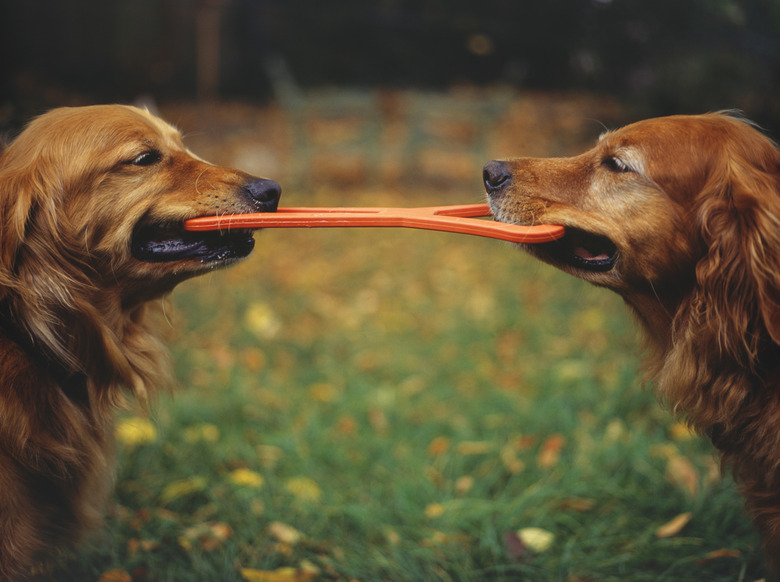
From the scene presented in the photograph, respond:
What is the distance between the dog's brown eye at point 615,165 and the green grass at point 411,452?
1.59 metres

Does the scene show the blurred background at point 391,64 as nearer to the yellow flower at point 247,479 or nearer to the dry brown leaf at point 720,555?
the yellow flower at point 247,479

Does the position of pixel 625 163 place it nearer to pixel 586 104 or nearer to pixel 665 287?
pixel 665 287

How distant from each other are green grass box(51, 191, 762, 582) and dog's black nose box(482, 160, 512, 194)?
153 cm

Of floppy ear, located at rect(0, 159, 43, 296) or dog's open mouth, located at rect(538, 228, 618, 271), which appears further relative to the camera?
dog's open mouth, located at rect(538, 228, 618, 271)

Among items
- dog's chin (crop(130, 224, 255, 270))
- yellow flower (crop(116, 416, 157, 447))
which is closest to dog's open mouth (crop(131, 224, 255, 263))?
dog's chin (crop(130, 224, 255, 270))

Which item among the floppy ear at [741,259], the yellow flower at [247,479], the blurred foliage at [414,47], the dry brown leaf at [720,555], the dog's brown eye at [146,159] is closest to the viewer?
the floppy ear at [741,259]

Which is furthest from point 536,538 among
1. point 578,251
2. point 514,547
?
point 578,251

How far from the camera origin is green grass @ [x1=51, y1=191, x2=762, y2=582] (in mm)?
2623

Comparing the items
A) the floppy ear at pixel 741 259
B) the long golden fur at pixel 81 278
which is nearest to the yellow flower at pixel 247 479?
the long golden fur at pixel 81 278

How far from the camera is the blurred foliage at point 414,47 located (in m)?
5.07

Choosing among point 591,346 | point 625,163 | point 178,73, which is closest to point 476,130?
point 178,73

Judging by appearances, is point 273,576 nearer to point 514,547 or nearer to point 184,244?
point 514,547

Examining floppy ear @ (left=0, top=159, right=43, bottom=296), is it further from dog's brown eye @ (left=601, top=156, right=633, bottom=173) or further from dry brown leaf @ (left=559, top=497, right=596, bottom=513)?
dry brown leaf @ (left=559, top=497, right=596, bottom=513)

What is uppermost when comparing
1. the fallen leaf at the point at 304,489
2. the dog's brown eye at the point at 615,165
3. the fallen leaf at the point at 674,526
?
the dog's brown eye at the point at 615,165
